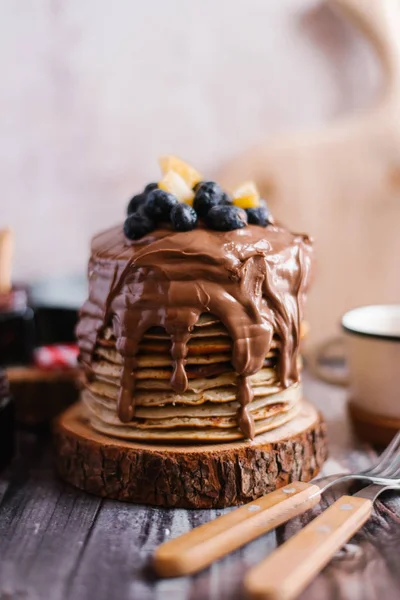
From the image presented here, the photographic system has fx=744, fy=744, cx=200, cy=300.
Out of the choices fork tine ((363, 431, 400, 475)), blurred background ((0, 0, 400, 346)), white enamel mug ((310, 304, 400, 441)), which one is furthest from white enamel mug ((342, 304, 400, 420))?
blurred background ((0, 0, 400, 346))

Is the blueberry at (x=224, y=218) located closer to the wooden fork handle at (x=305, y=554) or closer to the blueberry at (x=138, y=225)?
the blueberry at (x=138, y=225)

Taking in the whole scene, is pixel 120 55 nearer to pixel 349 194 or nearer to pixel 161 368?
pixel 349 194

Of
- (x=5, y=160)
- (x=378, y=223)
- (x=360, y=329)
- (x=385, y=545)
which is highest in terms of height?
(x=5, y=160)

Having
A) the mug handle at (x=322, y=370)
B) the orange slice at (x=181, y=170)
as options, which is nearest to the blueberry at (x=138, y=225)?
the orange slice at (x=181, y=170)

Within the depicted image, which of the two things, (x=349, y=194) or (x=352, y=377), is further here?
(x=349, y=194)

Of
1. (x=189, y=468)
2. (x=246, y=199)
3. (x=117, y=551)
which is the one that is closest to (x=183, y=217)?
(x=246, y=199)

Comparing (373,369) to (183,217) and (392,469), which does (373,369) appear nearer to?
(392,469)

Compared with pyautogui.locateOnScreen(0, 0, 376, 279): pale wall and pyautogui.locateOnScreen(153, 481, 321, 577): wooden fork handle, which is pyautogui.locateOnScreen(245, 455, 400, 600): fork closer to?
pyautogui.locateOnScreen(153, 481, 321, 577): wooden fork handle

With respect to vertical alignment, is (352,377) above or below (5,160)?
below

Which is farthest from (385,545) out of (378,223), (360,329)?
(378,223)
